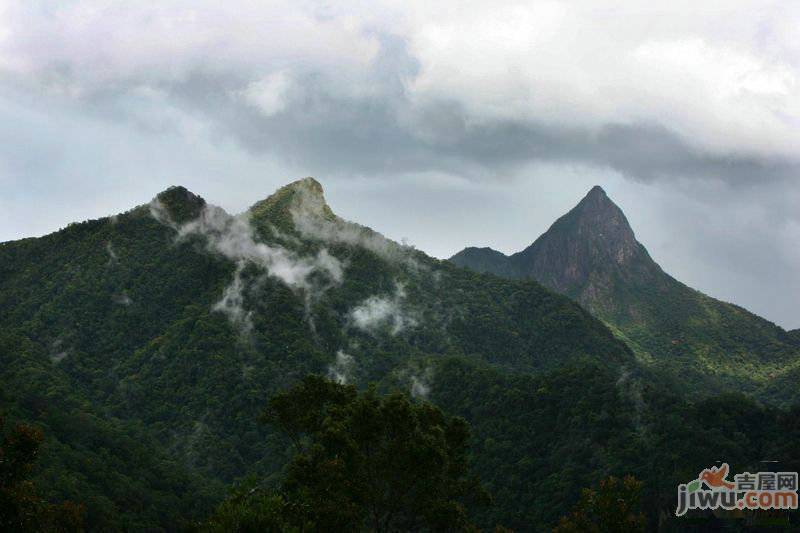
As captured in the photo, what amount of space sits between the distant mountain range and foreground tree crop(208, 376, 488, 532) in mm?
42252

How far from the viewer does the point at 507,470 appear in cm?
9256

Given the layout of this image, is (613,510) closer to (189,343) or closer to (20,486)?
(20,486)

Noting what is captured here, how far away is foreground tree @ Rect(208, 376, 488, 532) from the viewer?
30.4m

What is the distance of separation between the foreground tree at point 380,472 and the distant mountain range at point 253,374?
139 ft

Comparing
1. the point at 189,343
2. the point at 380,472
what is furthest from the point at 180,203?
the point at 380,472

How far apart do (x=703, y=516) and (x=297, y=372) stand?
97.8 m

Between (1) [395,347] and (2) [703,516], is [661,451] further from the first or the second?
(1) [395,347]

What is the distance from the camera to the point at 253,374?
138125mm

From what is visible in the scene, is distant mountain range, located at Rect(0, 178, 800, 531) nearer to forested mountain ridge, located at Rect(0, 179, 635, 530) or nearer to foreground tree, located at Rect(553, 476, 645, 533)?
forested mountain ridge, located at Rect(0, 179, 635, 530)

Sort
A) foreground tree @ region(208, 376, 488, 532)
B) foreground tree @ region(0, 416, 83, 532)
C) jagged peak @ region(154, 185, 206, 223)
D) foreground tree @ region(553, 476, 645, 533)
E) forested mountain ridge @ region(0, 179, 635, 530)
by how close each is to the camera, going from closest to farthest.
→ foreground tree @ region(0, 416, 83, 532) → foreground tree @ region(553, 476, 645, 533) → foreground tree @ region(208, 376, 488, 532) → forested mountain ridge @ region(0, 179, 635, 530) → jagged peak @ region(154, 185, 206, 223)

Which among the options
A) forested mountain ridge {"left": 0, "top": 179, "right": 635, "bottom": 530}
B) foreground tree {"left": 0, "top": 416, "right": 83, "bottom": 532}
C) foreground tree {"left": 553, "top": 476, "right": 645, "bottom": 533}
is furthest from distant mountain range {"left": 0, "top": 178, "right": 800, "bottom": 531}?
foreground tree {"left": 0, "top": 416, "right": 83, "bottom": 532}

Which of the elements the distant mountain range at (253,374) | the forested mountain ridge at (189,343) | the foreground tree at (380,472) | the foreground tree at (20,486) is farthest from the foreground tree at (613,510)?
the forested mountain ridge at (189,343)

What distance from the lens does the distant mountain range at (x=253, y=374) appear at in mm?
81562

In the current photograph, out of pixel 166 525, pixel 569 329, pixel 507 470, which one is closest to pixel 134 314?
pixel 166 525
